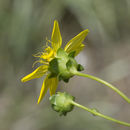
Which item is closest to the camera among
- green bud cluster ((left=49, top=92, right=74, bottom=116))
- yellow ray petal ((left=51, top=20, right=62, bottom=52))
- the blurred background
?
green bud cluster ((left=49, top=92, right=74, bottom=116))

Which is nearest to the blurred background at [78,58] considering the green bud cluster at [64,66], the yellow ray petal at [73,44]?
the yellow ray petal at [73,44]

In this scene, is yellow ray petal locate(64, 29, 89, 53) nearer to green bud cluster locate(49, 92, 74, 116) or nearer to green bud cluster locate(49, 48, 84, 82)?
green bud cluster locate(49, 48, 84, 82)

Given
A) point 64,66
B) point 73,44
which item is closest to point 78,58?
point 73,44

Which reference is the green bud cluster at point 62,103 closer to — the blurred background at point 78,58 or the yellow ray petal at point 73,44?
the yellow ray petal at point 73,44

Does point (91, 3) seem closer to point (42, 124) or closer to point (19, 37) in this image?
point (19, 37)

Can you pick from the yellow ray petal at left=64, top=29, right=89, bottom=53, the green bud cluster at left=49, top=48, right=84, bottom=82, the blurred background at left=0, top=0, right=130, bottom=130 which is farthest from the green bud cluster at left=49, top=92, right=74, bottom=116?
the blurred background at left=0, top=0, right=130, bottom=130

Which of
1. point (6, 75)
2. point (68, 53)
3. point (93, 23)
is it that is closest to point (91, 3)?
point (93, 23)
